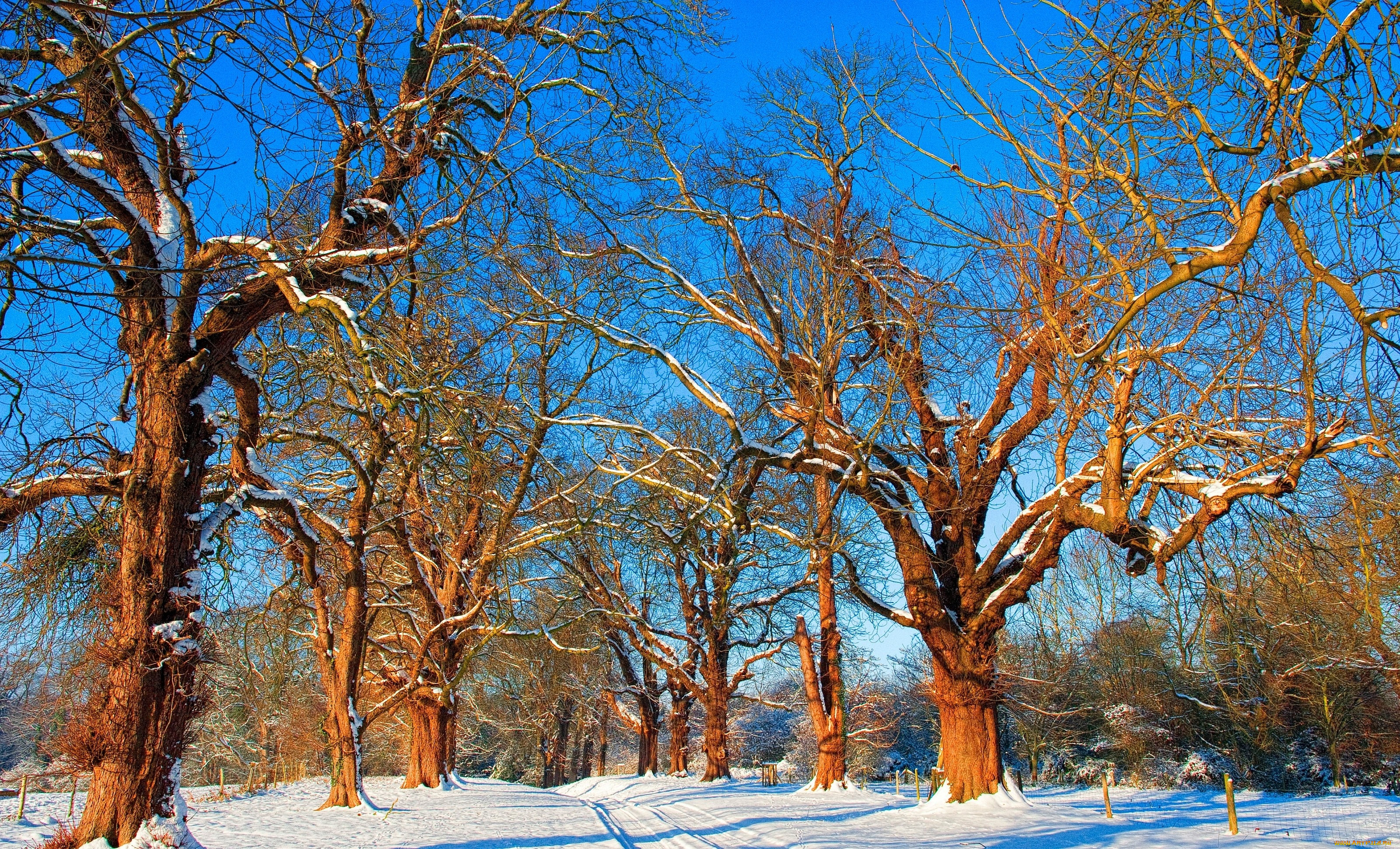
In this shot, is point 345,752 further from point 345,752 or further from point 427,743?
point 427,743

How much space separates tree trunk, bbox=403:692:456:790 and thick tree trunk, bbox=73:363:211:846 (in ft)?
37.1

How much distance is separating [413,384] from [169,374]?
176 cm

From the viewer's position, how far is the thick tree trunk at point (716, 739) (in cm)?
2222

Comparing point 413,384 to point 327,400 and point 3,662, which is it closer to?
point 327,400

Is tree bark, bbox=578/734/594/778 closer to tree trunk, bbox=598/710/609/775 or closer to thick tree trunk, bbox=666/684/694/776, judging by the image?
tree trunk, bbox=598/710/609/775

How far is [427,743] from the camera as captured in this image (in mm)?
16812

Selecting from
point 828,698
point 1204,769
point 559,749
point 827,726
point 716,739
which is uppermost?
point 828,698

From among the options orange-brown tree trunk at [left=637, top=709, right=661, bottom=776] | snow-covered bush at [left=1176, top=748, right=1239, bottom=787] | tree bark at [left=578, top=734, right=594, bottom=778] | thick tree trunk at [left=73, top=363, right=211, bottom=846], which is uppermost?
thick tree trunk at [left=73, top=363, right=211, bottom=846]

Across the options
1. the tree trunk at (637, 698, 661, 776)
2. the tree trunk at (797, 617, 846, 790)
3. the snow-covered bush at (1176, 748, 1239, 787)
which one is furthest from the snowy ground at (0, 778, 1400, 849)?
the snow-covered bush at (1176, 748, 1239, 787)

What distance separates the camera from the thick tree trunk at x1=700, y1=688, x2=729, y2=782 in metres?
22.2

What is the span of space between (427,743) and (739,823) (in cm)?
889

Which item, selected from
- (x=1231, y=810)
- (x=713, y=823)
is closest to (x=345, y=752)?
(x=713, y=823)

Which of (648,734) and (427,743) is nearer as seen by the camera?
(427,743)

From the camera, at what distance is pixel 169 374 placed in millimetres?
6055
